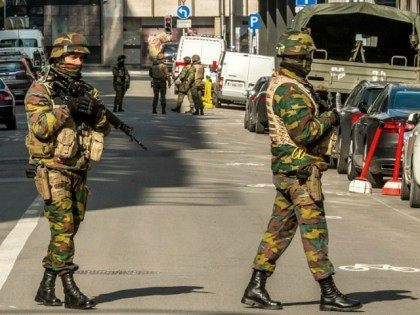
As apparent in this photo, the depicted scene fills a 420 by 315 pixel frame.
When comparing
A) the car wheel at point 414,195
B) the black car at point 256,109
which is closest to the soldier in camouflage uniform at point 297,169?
the car wheel at point 414,195

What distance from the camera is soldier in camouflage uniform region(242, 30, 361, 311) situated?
1055 centimetres

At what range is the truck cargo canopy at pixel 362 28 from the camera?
3775cm

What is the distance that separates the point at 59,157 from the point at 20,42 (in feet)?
232

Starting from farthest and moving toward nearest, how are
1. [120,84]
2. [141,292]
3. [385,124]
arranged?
1. [120,84]
2. [385,124]
3. [141,292]

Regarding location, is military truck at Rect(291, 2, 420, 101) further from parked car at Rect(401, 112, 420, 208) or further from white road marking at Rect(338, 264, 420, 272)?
white road marking at Rect(338, 264, 420, 272)

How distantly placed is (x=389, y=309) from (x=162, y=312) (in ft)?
5.10

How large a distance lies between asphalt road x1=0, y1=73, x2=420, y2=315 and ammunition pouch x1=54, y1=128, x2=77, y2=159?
1014 millimetres

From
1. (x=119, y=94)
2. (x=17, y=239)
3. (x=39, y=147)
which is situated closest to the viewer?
(x=39, y=147)

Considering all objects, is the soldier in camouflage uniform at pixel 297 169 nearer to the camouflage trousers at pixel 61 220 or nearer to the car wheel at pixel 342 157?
the camouflage trousers at pixel 61 220

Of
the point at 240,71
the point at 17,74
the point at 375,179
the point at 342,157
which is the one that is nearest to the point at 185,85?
the point at 240,71

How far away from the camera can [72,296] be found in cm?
1064

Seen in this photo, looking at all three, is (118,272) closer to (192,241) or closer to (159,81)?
(192,241)

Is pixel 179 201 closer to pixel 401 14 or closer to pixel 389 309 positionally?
pixel 389 309

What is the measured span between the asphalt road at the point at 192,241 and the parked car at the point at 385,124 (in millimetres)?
473
